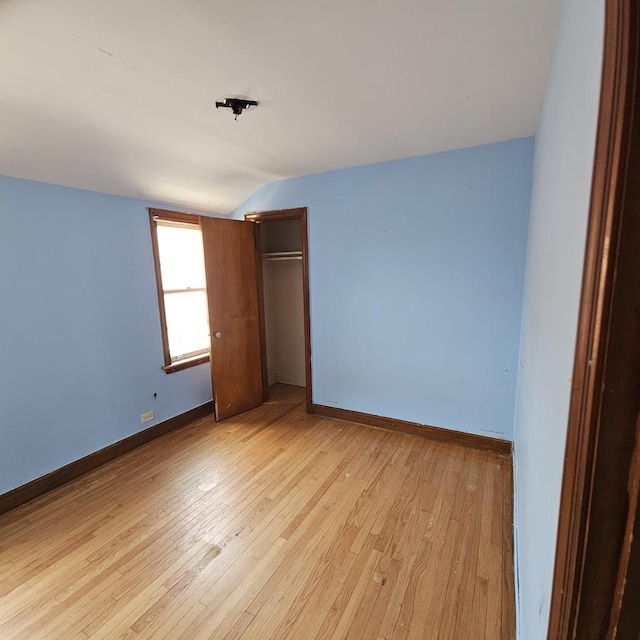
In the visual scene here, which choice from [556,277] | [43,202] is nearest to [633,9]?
[556,277]

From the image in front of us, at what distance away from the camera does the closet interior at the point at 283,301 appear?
4.00 meters

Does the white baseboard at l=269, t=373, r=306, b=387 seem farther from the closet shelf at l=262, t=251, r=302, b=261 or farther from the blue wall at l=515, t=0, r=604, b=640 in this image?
the blue wall at l=515, t=0, r=604, b=640

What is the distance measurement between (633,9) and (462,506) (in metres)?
2.28

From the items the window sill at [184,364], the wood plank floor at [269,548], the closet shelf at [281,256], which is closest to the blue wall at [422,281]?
the wood plank floor at [269,548]

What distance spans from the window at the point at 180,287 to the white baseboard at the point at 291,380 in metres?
1.23

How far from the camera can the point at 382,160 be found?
2.63m

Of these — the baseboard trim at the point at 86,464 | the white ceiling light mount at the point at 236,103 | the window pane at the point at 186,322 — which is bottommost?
the baseboard trim at the point at 86,464

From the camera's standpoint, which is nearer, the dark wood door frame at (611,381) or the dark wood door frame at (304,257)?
the dark wood door frame at (611,381)

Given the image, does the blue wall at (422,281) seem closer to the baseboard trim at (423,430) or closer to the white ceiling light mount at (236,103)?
the baseboard trim at (423,430)

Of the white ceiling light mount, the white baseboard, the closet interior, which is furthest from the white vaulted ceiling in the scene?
the white baseboard

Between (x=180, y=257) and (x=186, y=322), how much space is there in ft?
2.19

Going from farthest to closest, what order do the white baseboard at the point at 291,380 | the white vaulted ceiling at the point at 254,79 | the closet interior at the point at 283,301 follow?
the white baseboard at the point at 291,380, the closet interior at the point at 283,301, the white vaulted ceiling at the point at 254,79

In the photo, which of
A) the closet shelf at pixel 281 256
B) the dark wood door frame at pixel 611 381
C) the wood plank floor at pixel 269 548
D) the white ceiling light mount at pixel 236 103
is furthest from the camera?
the closet shelf at pixel 281 256

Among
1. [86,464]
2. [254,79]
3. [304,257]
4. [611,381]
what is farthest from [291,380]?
[611,381]
